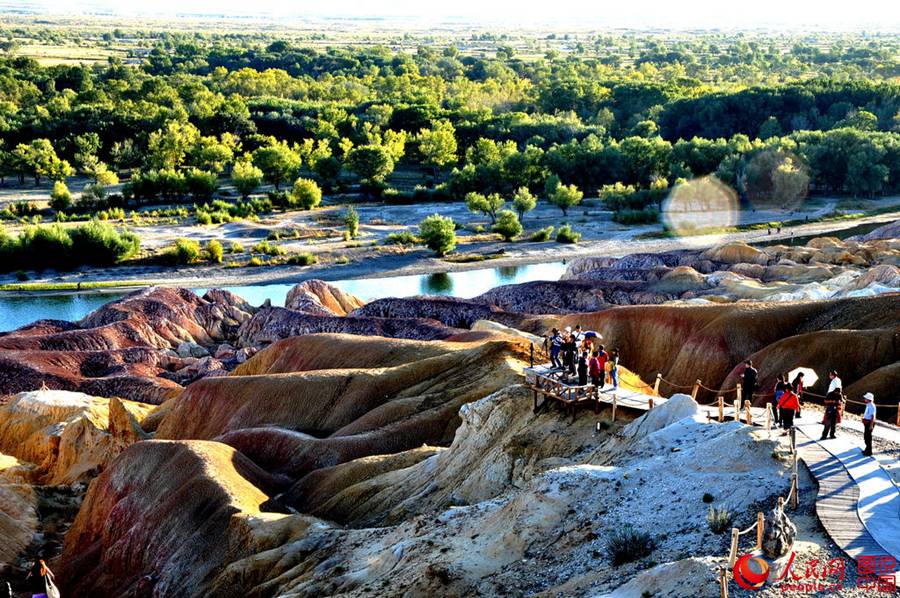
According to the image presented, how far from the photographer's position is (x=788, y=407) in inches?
986

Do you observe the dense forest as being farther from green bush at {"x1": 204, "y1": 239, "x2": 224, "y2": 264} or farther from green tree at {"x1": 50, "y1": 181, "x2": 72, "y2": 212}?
green bush at {"x1": 204, "y1": 239, "x2": 224, "y2": 264}

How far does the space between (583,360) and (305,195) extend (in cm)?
9462

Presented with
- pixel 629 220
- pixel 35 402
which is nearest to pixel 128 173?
pixel 629 220

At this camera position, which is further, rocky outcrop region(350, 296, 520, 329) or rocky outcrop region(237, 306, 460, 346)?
rocky outcrop region(350, 296, 520, 329)

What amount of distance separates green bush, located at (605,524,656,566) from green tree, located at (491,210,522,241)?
8950cm

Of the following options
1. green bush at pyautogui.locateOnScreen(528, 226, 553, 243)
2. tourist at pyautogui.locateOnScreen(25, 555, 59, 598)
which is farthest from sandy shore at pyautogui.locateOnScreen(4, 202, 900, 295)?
tourist at pyautogui.locateOnScreen(25, 555, 59, 598)

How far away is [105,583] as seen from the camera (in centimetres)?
3525

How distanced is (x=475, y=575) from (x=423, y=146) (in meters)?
119

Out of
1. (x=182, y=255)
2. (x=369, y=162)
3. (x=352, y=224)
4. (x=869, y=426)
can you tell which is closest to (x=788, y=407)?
(x=869, y=426)

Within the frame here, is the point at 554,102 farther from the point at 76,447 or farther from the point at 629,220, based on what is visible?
the point at 76,447

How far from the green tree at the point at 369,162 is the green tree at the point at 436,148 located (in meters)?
9.49

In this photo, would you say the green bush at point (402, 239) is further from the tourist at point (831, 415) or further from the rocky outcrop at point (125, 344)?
the tourist at point (831, 415)

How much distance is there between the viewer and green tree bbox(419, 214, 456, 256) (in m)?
105

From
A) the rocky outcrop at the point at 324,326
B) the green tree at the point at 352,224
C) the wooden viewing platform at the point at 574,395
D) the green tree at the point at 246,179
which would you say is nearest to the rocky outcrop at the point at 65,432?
the rocky outcrop at the point at 324,326
